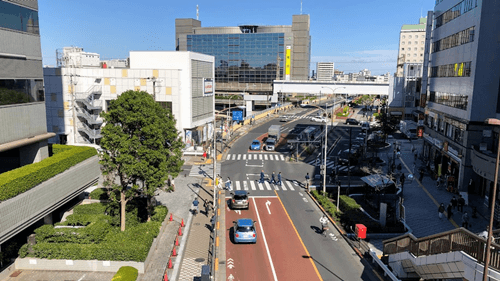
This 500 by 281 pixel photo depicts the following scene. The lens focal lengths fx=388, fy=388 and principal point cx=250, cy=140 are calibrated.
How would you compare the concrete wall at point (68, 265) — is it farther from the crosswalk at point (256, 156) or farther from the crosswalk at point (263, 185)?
the crosswalk at point (256, 156)

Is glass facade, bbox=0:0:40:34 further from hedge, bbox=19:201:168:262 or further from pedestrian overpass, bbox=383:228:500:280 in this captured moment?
pedestrian overpass, bbox=383:228:500:280

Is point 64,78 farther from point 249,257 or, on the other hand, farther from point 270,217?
point 249,257

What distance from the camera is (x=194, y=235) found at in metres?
27.5

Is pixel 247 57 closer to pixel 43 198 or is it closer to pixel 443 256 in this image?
pixel 43 198

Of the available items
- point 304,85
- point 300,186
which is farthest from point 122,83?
point 304,85

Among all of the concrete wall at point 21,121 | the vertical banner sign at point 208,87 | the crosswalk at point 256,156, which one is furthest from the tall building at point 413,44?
the concrete wall at point 21,121

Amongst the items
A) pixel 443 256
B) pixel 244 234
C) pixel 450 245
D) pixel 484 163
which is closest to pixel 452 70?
pixel 484 163

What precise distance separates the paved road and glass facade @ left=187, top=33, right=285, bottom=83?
367ft

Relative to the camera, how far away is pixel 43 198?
22.2 meters

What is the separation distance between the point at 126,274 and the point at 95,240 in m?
5.00

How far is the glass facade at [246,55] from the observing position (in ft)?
502

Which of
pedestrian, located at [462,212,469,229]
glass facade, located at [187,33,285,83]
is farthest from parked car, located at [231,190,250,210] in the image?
glass facade, located at [187,33,285,83]

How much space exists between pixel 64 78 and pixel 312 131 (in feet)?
135

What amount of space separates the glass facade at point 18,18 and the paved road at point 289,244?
60.3ft
